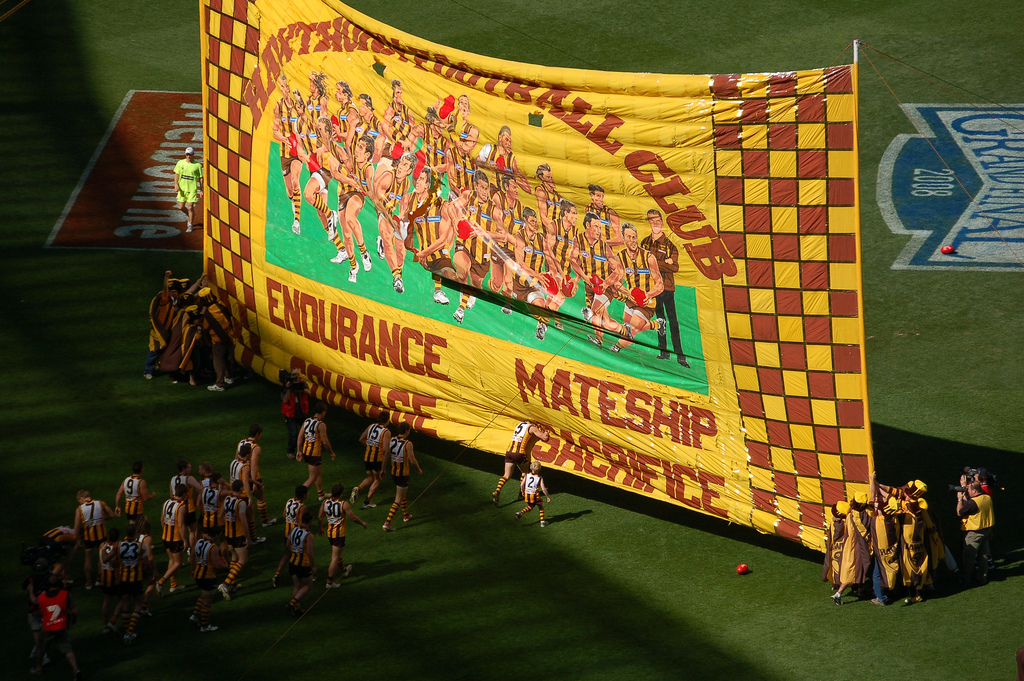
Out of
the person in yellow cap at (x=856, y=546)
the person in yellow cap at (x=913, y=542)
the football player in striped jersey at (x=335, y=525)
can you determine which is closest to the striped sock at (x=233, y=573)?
the football player in striped jersey at (x=335, y=525)

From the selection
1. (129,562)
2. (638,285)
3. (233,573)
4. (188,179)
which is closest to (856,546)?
(638,285)

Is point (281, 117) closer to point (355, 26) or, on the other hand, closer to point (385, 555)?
point (355, 26)

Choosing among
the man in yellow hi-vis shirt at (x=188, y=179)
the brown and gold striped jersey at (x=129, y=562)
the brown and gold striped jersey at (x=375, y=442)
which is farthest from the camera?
the man in yellow hi-vis shirt at (x=188, y=179)

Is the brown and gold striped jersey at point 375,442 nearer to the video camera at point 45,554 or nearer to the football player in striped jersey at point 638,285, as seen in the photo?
the football player in striped jersey at point 638,285

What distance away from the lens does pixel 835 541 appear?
1559 centimetres

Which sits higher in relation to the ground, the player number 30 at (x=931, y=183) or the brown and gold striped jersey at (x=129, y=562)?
the player number 30 at (x=931, y=183)

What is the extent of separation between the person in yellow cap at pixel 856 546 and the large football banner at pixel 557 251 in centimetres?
40

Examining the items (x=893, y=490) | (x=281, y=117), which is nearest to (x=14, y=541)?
(x=281, y=117)

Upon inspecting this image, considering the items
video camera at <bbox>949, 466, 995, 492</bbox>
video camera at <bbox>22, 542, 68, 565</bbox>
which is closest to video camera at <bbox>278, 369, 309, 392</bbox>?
video camera at <bbox>22, 542, 68, 565</bbox>

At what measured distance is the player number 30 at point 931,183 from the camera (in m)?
26.8

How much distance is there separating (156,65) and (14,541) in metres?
19.4

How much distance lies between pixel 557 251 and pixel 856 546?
18.1 ft

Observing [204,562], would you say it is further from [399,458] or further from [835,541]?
[835,541]

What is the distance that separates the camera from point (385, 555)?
672 inches
